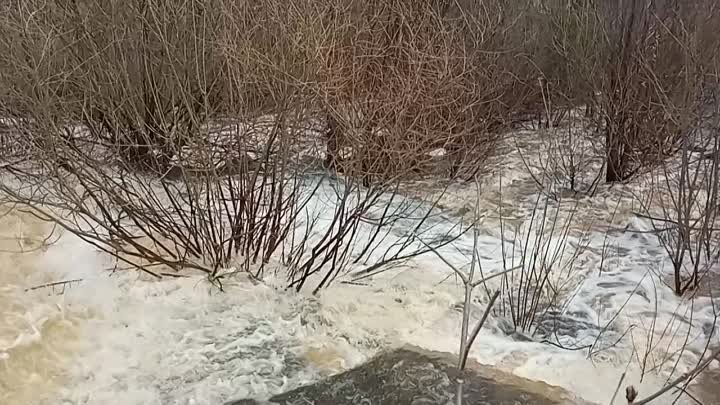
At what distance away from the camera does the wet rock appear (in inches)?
184

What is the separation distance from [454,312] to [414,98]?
249 cm

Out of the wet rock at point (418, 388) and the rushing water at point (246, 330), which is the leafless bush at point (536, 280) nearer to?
the rushing water at point (246, 330)

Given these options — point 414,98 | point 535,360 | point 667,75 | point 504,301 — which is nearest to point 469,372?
point 535,360

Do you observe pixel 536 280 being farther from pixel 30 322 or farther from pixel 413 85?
pixel 30 322

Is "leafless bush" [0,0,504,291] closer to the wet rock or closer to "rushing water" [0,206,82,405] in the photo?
"rushing water" [0,206,82,405]

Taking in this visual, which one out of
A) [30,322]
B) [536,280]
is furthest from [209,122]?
[536,280]

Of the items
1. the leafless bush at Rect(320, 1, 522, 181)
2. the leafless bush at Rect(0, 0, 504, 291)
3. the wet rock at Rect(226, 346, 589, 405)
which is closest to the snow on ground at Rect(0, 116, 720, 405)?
the wet rock at Rect(226, 346, 589, 405)

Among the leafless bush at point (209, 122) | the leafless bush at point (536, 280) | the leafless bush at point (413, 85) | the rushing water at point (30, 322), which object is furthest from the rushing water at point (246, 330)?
the leafless bush at point (413, 85)

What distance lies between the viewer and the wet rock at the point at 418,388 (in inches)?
184

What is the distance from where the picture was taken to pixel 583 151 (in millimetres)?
8953

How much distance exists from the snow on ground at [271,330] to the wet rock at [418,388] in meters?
0.12

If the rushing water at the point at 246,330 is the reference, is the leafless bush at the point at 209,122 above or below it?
above

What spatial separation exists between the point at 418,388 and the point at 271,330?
1.35m

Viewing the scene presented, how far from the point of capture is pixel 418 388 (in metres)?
4.82
